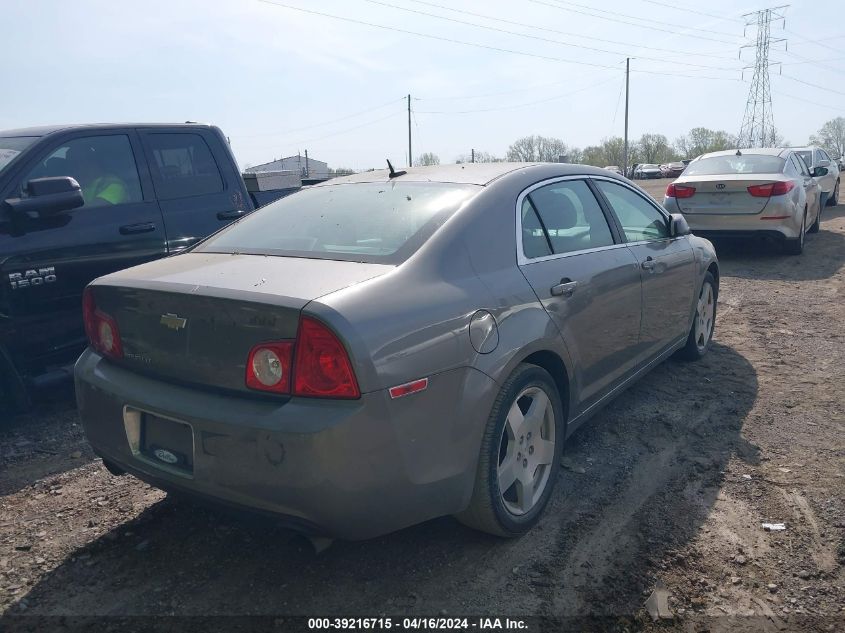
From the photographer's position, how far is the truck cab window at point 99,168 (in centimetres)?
478

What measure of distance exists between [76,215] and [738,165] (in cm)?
911

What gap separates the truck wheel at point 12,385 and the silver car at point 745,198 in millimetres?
8559

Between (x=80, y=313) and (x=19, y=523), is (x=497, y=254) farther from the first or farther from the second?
(x=80, y=313)

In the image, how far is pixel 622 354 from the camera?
13.5ft

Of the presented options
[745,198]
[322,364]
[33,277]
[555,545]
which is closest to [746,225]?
[745,198]

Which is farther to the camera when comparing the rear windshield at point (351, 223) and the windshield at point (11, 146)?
the windshield at point (11, 146)

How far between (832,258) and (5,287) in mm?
10164

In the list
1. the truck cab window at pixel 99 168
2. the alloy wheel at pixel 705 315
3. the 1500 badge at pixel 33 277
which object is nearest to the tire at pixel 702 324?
the alloy wheel at pixel 705 315

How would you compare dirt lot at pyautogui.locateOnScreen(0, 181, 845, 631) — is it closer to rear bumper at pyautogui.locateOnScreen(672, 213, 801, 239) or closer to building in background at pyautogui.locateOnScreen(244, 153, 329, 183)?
rear bumper at pyautogui.locateOnScreen(672, 213, 801, 239)

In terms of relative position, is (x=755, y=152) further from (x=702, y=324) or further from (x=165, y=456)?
(x=165, y=456)

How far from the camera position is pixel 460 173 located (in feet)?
12.2

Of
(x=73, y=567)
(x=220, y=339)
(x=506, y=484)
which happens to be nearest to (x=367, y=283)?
(x=220, y=339)

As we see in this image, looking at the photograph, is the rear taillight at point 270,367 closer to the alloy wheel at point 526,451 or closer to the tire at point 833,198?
the alloy wheel at point 526,451

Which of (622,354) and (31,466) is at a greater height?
(622,354)
